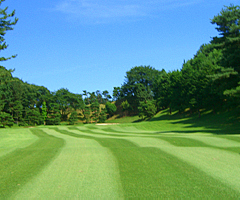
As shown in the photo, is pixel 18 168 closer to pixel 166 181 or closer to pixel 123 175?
pixel 123 175

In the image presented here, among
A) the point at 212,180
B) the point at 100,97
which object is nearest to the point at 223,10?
the point at 212,180

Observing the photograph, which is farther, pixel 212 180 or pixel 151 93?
pixel 151 93

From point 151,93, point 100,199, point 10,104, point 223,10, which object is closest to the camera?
point 100,199

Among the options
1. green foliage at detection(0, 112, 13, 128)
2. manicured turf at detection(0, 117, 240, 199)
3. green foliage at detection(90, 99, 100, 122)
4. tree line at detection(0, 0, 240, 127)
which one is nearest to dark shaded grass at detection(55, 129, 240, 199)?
manicured turf at detection(0, 117, 240, 199)

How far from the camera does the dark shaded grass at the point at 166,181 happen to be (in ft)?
18.9

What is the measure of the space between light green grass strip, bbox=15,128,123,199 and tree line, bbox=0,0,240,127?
19380mm

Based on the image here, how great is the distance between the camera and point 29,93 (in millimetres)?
77562

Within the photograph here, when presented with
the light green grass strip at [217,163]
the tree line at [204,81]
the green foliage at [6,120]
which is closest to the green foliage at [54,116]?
the green foliage at [6,120]

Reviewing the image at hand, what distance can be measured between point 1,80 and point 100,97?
66.4 meters

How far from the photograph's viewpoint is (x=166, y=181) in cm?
672

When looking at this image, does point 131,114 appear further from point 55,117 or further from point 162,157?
point 162,157

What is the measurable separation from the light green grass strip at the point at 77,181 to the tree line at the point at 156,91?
19380mm

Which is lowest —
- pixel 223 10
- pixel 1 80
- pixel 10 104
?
pixel 10 104

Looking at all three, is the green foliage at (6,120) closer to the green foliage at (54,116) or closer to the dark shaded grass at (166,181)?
the green foliage at (54,116)
